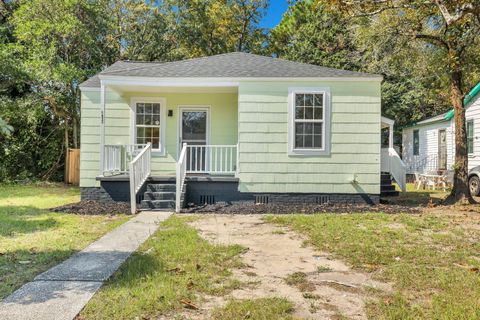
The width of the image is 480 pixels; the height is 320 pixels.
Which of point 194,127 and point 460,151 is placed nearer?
point 460,151

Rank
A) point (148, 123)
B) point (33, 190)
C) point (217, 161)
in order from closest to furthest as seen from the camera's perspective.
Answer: point (217, 161)
point (148, 123)
point (33, 190)

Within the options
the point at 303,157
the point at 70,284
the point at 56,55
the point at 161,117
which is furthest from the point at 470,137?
the point at 56,55

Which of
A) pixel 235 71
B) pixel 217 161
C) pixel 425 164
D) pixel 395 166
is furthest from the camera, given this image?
pixel 425 164

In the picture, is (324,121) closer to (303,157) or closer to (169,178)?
(303,157)

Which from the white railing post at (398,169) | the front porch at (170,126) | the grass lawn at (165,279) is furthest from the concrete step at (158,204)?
the white railing post at (398,169)

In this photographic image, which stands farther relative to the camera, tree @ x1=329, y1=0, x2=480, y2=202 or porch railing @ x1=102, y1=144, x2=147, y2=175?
porch railing @ x1=102, y1=144, x2=147, y2=175

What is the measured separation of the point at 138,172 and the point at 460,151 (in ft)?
26.2

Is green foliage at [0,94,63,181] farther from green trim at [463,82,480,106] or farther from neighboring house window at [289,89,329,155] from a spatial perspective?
green trim at [463,82,480,106]

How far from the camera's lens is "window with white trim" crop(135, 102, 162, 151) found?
956 centimetres

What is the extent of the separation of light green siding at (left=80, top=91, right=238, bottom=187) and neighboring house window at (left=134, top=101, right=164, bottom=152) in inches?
8.5

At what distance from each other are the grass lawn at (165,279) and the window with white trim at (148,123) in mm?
5199

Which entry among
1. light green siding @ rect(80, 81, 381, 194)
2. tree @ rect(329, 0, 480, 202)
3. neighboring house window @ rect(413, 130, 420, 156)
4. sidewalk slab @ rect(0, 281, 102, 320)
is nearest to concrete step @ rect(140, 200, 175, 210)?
light green siding @ rect(80, 81, 381, 194)

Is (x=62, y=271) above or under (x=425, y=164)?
under

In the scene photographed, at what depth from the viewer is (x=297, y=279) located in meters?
3.44
